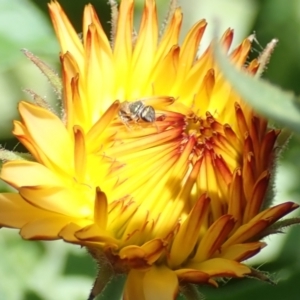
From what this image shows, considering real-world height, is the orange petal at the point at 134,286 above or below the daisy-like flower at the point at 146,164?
below

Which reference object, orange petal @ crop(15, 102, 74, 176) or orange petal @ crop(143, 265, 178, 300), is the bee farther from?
orange petal @ crop(143, 265, 178, 300)

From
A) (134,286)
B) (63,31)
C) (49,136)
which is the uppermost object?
(63,31)

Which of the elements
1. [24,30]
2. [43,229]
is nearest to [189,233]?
[43,229]

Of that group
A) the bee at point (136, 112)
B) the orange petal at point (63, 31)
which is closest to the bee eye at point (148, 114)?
the bee at point (136, 112)

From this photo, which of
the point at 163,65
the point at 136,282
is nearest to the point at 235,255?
the point at 136,282

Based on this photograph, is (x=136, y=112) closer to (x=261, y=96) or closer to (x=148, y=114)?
(x=148, y=114)

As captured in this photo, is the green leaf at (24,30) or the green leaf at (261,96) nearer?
the green leaf at (261,96)

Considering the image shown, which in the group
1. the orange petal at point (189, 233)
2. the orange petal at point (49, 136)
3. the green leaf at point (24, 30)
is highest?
the green leaf at point (24, 30)

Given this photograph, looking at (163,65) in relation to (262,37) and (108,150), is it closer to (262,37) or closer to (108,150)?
(108,150)

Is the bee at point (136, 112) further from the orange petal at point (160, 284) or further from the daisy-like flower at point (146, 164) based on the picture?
the orange petal at point (160, 284)
